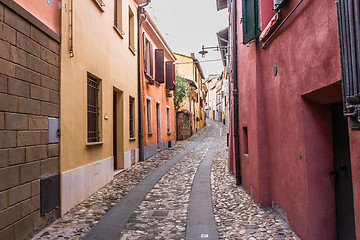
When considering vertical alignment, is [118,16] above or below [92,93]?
above

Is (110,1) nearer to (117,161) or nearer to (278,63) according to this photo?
(117,161)

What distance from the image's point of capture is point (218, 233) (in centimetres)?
419

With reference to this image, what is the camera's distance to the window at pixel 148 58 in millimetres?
12877

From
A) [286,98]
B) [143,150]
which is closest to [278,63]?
[286,98]

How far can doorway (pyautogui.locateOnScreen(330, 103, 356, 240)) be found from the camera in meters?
3.08

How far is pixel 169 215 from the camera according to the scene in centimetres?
513

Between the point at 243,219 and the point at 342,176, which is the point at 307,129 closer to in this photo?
the point at 342,176

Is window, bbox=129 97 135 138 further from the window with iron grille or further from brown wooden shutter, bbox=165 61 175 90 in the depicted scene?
brown wooden shutter, bbox=165 61 175 90

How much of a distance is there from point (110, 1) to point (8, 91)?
5.58m

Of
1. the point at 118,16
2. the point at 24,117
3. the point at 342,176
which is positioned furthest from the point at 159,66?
the point at 342,176

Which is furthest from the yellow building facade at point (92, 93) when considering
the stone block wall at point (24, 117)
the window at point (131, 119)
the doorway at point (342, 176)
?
the doorway at point (342, 176)

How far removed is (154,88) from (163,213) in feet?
33.1

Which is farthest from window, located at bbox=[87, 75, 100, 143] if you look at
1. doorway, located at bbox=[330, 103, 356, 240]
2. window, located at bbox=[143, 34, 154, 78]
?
window, located at bbox=[143, 34, 154, 78]

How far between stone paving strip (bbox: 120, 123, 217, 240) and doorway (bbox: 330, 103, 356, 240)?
79.9 inches
